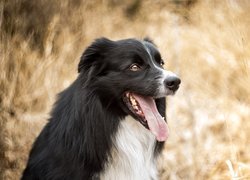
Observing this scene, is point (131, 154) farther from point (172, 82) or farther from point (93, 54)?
point (93, 54)

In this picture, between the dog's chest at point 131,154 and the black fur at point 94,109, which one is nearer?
the black fur at point 94,109

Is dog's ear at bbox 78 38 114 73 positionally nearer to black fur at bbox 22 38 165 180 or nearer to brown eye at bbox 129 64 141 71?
black fur at bbox 22 38 165 180

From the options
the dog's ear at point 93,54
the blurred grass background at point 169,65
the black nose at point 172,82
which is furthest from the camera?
the blurred grass background at point 169,65

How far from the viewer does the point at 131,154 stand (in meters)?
4.95

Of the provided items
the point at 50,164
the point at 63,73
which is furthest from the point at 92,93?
the point at 63,73

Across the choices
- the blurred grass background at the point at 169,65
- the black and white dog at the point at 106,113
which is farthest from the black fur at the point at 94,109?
the blurred grass background at the point at 169,65

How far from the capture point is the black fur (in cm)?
473

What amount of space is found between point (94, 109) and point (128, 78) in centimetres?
36

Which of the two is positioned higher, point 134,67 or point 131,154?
point 134,67

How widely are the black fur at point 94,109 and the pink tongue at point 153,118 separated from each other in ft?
0.32

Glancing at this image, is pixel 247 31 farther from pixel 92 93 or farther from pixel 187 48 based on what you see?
pixel 92 93

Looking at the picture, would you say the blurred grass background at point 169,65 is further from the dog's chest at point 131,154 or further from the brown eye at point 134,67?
the brown eye at point 134,67

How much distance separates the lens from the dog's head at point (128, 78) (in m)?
4.73

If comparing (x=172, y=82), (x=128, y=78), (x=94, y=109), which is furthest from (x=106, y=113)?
(x=172, y=82)
